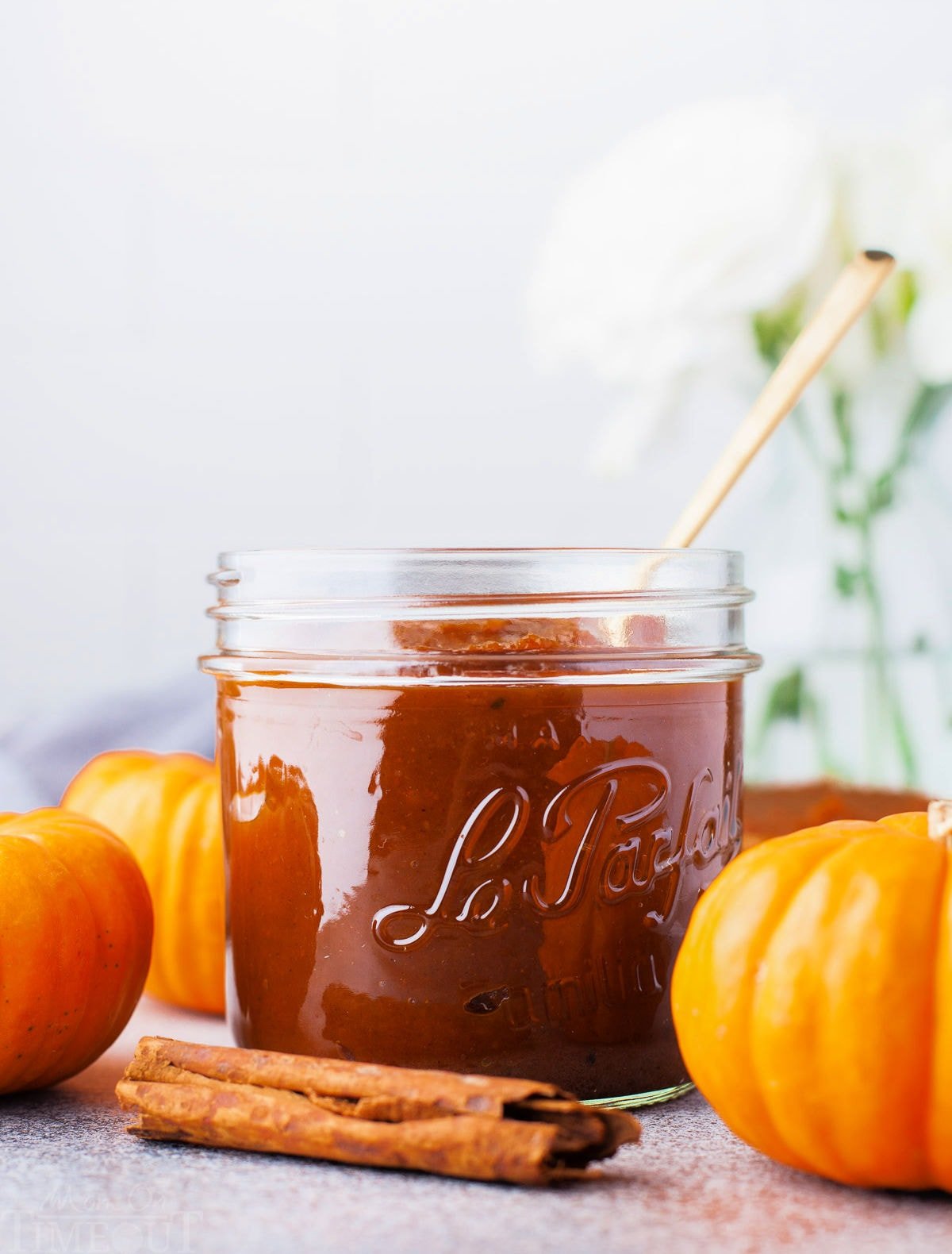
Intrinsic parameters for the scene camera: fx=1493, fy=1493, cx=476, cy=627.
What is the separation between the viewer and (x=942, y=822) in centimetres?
94

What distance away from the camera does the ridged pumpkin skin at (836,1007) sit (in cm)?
88

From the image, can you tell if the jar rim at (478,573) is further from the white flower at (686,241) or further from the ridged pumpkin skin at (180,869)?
the white flower at (686,241)

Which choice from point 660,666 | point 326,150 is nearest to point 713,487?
point 660,666

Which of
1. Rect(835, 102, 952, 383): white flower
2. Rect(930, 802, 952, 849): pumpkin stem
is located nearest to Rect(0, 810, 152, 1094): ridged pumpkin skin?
Rect(930, 802, 952, 849): pumpkin stem

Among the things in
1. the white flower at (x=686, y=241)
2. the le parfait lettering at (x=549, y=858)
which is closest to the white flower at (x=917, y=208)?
the white flower at (x=686, y=241)

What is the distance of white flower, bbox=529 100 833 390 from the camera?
5.41 ft

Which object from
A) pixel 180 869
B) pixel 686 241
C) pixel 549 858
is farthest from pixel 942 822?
pixel 686 241

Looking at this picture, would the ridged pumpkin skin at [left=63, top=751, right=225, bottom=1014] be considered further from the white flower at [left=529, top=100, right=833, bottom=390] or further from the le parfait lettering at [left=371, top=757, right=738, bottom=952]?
the white flower at [left=529, top=100, right=833, bottom=390]

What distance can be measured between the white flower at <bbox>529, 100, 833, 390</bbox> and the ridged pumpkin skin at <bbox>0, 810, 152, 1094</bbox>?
2.86ft

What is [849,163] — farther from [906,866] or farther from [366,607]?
[906,866]

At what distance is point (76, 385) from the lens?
8.47 ft

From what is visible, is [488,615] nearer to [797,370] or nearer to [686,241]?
[797,370]

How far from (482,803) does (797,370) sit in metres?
0.45

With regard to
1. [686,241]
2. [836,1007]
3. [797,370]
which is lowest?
[836,1007]
